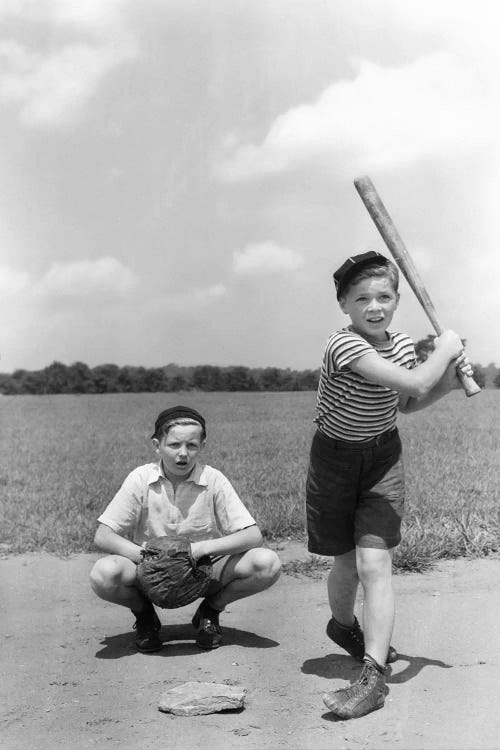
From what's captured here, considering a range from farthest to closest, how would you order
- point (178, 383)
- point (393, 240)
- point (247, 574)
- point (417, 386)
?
point (178, 383)
point (247, 574)
point (393, 240)
point (417, 386)

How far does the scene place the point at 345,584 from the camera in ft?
11.4

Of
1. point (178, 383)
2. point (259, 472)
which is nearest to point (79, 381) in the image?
point (178, 383)

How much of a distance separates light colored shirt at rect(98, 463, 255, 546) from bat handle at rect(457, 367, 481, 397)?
3.65ft

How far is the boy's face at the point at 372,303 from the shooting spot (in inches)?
124

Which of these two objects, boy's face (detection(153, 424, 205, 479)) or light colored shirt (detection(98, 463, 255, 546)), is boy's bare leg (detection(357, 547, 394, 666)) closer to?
light colored shirt (detection(98, 463, 255, 546))

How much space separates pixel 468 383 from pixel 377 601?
84 cm

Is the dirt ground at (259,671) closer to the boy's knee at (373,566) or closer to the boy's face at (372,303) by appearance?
the boy's knee at (373,566)

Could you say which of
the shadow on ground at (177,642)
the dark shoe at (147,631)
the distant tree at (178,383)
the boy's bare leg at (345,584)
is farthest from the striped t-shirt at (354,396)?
the distant tree at (178,383)

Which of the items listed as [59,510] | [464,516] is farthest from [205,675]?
[59,510]

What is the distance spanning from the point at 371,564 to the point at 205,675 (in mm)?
770

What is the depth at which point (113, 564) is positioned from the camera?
360 cm

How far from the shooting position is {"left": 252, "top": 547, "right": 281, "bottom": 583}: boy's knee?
367 centimetres

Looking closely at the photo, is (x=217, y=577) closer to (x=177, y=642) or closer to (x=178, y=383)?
(x=177, y=642)

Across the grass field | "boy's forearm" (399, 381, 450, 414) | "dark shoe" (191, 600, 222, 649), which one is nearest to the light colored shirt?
"dark shoe" (191, 600, 222, 649)
